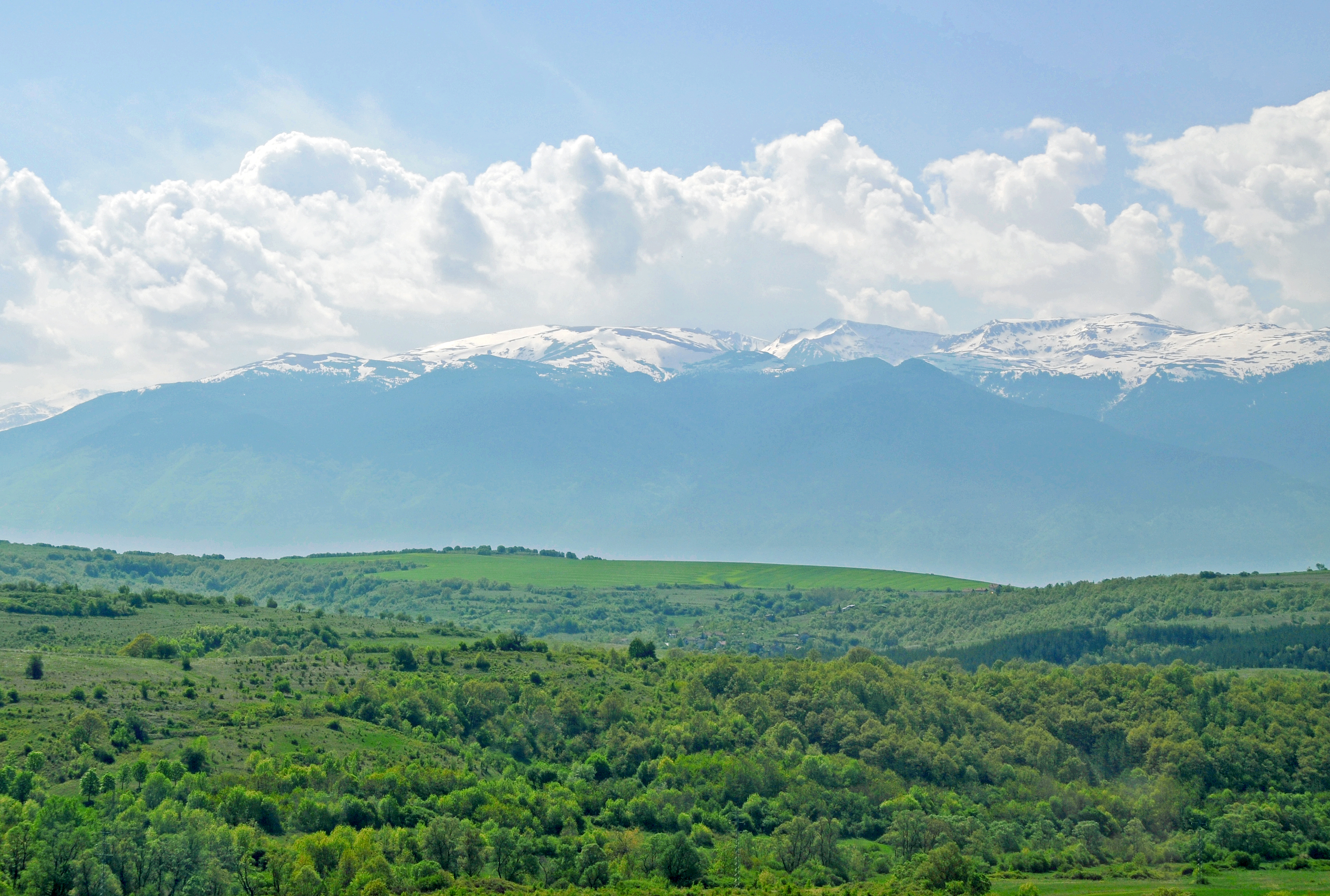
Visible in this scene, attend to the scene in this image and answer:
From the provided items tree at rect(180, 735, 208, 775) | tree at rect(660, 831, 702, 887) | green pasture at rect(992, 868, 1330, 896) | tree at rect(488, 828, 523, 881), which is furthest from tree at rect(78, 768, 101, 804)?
green pasture at rect(992, 868, 1330, 896)

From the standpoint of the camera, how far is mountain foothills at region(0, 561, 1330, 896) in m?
88.7

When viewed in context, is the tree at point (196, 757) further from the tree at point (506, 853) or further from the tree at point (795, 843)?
the tree at point (795, 843)

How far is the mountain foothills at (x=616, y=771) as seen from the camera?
291ft

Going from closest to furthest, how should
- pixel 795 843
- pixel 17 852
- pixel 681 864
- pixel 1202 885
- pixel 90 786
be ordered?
pixel 17 852, pixel 90 786, pixel 681 864, pixel 1202 885, pixel 795 843

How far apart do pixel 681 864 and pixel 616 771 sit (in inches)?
1213

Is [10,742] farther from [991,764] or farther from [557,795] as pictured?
[991,764]

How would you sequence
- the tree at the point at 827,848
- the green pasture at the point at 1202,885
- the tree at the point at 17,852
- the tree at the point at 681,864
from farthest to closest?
the tree at the point at 827,848 < the tree at the point at 681,864 < the green pasture at the point at 1202,885 < the tree at the point at 17,852

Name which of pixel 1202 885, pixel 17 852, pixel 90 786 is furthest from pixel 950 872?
pixel 17 852

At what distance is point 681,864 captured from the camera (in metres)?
96.9

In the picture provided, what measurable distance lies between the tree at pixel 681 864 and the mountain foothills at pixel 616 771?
26 centimetres

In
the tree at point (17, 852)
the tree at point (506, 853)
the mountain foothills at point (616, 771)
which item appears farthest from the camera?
the tree at point (506, 853)

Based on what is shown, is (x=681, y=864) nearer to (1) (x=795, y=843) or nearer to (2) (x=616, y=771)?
(1) (x=795, y=843)

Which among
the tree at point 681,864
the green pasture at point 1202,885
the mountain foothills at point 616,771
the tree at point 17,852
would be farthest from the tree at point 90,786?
the green pasture at point 1202,885

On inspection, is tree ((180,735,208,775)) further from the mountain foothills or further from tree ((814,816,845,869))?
tree ((814,816,845,869))
